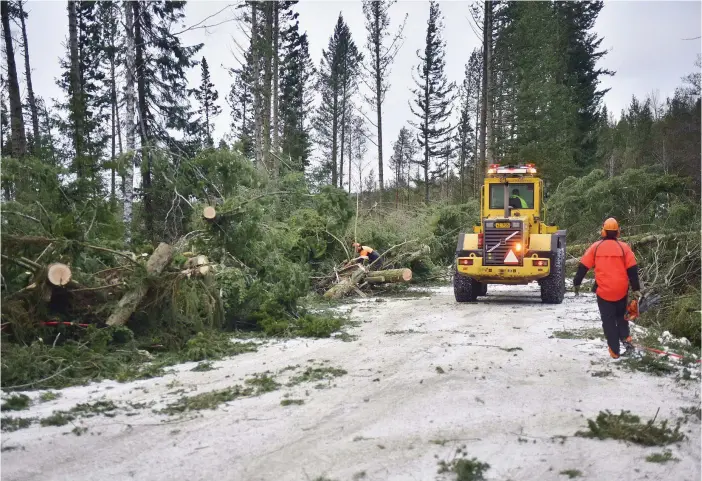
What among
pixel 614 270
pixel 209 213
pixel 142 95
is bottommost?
pixel 614 270

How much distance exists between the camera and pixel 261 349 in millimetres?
6781

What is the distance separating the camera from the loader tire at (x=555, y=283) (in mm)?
10789

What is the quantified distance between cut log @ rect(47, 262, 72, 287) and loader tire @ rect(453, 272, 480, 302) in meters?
Result: 7.54

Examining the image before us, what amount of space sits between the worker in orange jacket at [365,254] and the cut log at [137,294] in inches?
260

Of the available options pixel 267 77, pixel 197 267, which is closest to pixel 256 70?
pixel 267 77

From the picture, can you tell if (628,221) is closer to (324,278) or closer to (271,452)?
(324,278)

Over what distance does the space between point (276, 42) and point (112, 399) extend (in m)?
20.0

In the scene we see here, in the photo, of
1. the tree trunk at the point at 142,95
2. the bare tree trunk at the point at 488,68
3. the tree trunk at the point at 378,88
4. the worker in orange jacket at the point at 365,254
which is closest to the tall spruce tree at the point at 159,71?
the tree trunk at the point at 142,95

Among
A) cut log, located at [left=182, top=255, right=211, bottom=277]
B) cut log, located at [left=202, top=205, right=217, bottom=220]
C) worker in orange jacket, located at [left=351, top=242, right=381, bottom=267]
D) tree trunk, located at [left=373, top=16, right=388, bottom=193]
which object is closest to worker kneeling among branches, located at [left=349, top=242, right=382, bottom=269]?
worker in orange jacket, located at [left=351, top=242, right=381, bottom=267]

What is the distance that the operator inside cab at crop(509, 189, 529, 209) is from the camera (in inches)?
472

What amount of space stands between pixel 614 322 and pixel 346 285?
6747mm

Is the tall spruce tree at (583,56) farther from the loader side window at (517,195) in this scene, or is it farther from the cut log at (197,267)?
the cut log at (197,267)

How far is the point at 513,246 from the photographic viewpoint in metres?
10.9

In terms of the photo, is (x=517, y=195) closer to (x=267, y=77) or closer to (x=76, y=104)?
(x=76, y=104)
